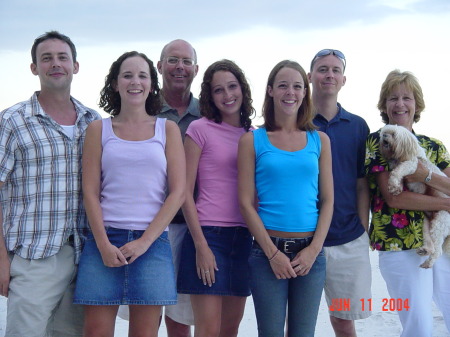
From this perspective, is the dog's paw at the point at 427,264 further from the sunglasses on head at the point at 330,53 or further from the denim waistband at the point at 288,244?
the sunglasses on head at the point at 330,53

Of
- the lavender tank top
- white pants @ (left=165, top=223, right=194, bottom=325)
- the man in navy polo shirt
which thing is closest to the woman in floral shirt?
the man in navy polo shirt

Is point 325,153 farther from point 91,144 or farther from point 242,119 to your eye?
point 91,144

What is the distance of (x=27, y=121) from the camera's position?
3.27 metres

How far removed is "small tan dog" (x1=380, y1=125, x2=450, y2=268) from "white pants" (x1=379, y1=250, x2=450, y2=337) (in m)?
0.12

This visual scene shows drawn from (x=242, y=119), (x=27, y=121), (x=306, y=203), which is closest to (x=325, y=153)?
(x=306, y=203)

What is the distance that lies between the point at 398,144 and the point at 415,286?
42.3 inches

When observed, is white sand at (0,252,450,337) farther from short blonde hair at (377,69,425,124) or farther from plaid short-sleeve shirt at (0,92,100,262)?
plaid short-sleeve shirt at (0,92,100,262)

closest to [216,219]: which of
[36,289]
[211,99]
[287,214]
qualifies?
[287,214]

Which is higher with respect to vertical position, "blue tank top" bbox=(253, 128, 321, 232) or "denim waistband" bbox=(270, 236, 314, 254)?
"blue tank top" bbox=(253, 128, 321, 232)

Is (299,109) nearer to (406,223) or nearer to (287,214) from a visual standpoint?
(287,214)

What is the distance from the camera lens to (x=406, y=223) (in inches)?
150

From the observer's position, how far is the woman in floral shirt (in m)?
3.66

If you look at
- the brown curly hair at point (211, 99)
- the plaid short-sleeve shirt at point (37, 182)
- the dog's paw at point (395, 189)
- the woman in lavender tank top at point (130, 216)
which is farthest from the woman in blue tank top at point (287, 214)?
the plaid short-sleeve shirt at point (37, 182)

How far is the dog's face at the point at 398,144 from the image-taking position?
12.7 ft
